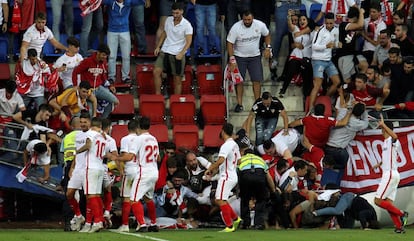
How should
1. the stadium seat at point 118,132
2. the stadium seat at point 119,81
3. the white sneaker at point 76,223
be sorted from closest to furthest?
the white sneaker at point 76,223
the stadium seat at point 118,132
the stadium seat at point 119,81

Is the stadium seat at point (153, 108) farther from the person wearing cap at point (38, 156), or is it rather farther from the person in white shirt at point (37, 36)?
the person wearing cap at point (38, 156)

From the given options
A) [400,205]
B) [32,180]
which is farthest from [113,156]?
[400,205]

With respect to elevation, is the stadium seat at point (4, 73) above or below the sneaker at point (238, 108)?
above

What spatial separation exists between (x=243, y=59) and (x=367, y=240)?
633 cm

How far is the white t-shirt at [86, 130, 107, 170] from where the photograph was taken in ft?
68.1

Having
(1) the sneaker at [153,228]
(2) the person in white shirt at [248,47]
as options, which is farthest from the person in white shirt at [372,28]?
(1) the sneaker at [153,228]

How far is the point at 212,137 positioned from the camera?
79.9ft

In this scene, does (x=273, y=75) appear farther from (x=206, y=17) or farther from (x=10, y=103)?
(x=10, y=103)

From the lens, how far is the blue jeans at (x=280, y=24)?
25.7m

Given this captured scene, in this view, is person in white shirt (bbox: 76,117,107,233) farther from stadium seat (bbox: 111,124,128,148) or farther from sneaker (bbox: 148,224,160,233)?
stadium seat (bbox: 111,124,128,148)

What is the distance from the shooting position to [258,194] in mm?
22250

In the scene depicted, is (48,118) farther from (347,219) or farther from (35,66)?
(347,219)

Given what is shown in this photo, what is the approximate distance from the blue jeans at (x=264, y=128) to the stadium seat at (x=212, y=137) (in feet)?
2.21

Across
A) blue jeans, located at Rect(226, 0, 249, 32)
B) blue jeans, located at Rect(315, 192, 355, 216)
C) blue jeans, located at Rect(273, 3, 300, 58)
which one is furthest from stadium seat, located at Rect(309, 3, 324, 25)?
blue jeans, located at Rect(315, 192, 355, 216)
